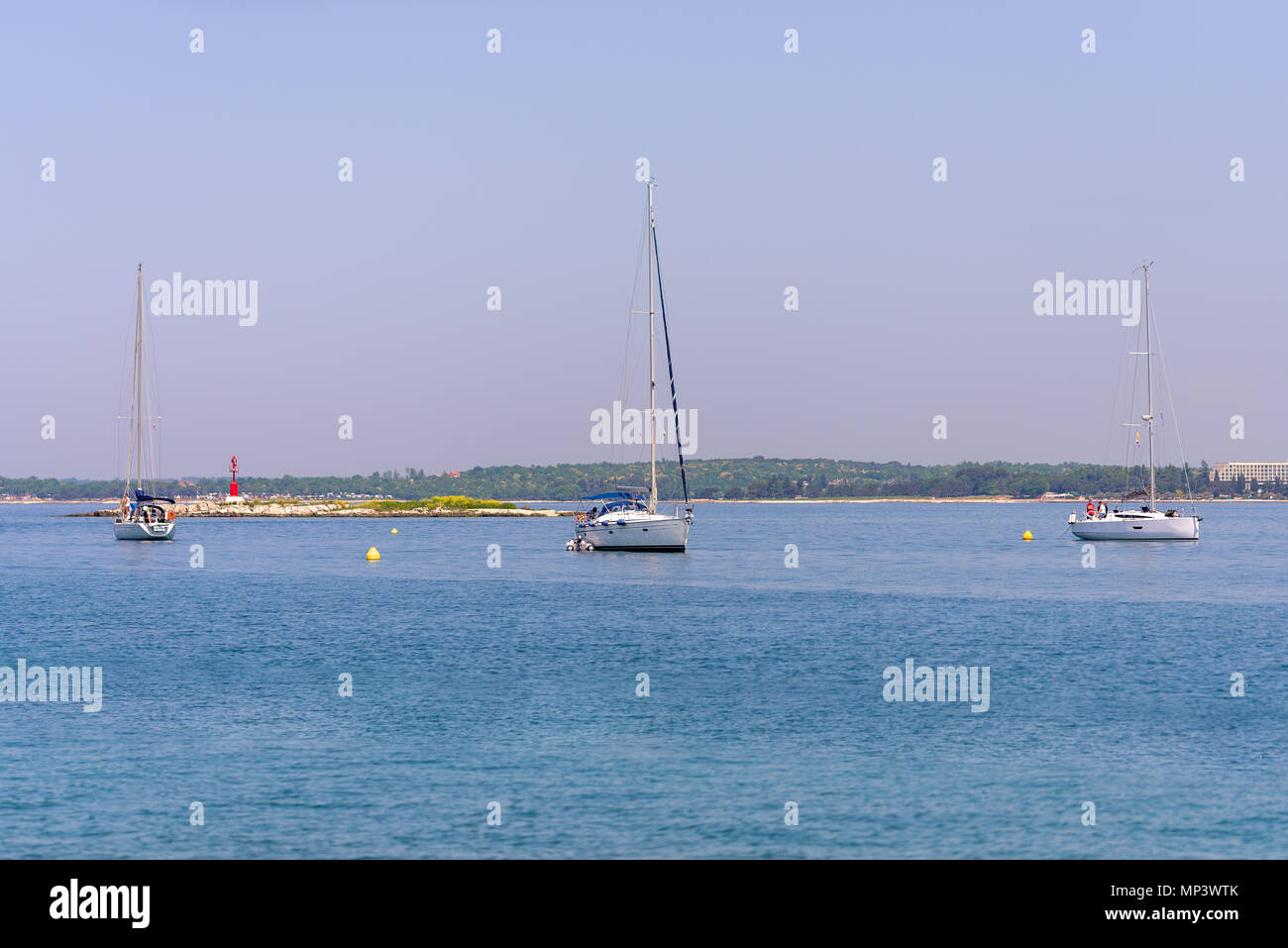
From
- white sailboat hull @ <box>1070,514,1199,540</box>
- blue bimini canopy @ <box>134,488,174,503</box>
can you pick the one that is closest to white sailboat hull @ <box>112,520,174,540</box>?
blue bimini canopy @ <box>134,488,174,503</box>

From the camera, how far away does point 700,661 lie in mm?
41781

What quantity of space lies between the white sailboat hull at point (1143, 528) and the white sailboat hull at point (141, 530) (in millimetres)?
97596

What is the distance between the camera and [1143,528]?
111m

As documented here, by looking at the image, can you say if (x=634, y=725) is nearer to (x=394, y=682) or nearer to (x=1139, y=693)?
(x=394, y=682)

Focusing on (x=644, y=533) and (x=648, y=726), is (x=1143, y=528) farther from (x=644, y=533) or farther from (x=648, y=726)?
(x=648, y=726)

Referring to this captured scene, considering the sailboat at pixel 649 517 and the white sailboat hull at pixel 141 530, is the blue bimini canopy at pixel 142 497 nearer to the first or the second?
the white sailboat hull at pixel 141 530

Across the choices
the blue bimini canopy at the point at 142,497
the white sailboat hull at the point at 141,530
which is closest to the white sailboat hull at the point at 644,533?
the white sailboat hull at the point at 141,530

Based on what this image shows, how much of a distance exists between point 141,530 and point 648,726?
Answer: 11396cm

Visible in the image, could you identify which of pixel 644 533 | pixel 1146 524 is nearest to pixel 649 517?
pixel 644 533
